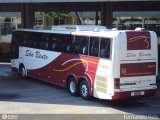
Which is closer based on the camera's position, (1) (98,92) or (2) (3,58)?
(1) (98,92)

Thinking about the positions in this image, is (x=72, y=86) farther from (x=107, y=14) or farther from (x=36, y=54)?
(x=107, y=14)

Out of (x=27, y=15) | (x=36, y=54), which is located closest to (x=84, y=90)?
(x=36, y=54)

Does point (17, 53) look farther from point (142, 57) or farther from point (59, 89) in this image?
point (142, 57)

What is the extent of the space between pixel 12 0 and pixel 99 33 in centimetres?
1348

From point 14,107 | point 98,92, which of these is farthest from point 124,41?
point 14,107

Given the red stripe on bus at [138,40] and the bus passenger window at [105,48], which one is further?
the bus passenger window at [105,48]

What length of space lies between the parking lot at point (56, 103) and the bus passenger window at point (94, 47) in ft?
6.08

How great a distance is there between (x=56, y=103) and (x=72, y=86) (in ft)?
6.65

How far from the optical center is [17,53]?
943 inches

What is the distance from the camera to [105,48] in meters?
15.8

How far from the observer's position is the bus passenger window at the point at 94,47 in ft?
53.8

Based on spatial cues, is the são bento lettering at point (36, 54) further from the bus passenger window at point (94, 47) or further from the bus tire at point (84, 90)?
the bus passenger window at point (94, 47)

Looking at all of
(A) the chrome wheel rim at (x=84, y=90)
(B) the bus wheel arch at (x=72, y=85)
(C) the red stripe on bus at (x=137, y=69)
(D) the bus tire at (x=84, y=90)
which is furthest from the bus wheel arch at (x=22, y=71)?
(C) the red stripe on bus at (x=137, y=69)

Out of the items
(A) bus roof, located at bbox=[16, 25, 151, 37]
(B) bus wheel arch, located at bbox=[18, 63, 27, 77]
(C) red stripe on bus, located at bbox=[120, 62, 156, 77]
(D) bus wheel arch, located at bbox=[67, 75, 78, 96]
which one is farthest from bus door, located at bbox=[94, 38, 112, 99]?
(B) bus wheel arch, located at bbox=[18, 63, 27, 77]
